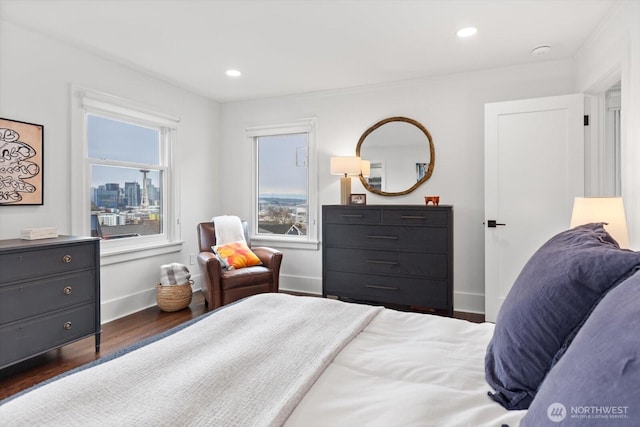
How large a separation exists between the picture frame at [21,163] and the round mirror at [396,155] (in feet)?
9.80

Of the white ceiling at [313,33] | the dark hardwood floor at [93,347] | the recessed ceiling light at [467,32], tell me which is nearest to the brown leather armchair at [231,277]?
the dark hardwood floor at [93,347]

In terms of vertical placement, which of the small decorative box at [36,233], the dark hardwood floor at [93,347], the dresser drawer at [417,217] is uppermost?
the dresser drawer at [417,217]

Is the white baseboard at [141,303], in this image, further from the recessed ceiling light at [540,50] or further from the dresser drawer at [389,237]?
the recessed ceiling light at [540,50]

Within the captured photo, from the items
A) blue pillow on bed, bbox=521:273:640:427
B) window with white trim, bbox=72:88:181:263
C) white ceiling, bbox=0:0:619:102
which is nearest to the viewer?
blue pillow on bed, bbox=521:273:640:427

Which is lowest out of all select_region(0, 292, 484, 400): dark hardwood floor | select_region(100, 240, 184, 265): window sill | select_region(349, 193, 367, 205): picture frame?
select_region(0, 292, 484, 400): dark hardwood floor

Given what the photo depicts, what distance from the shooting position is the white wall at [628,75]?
217 centimetres

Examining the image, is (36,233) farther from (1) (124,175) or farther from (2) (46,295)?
(1) (124,175)

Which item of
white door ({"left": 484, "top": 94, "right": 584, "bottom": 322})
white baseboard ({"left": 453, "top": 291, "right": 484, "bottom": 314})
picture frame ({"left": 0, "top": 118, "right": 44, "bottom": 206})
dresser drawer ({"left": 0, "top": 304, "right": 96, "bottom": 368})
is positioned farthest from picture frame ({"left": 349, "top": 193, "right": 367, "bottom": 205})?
picture frame ({"left": 0, "top": 118, "right": 44, "bottom": 206})

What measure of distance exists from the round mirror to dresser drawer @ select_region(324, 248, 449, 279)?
83 cm

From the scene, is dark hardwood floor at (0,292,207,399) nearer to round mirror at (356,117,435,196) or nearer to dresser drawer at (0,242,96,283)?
dresser drawer at (0,242,96,283)

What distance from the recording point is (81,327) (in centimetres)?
266

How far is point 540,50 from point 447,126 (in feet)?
3.31

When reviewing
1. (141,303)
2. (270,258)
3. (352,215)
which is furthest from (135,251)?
(352,215)

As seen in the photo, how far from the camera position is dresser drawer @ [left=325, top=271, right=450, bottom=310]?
332 cm
